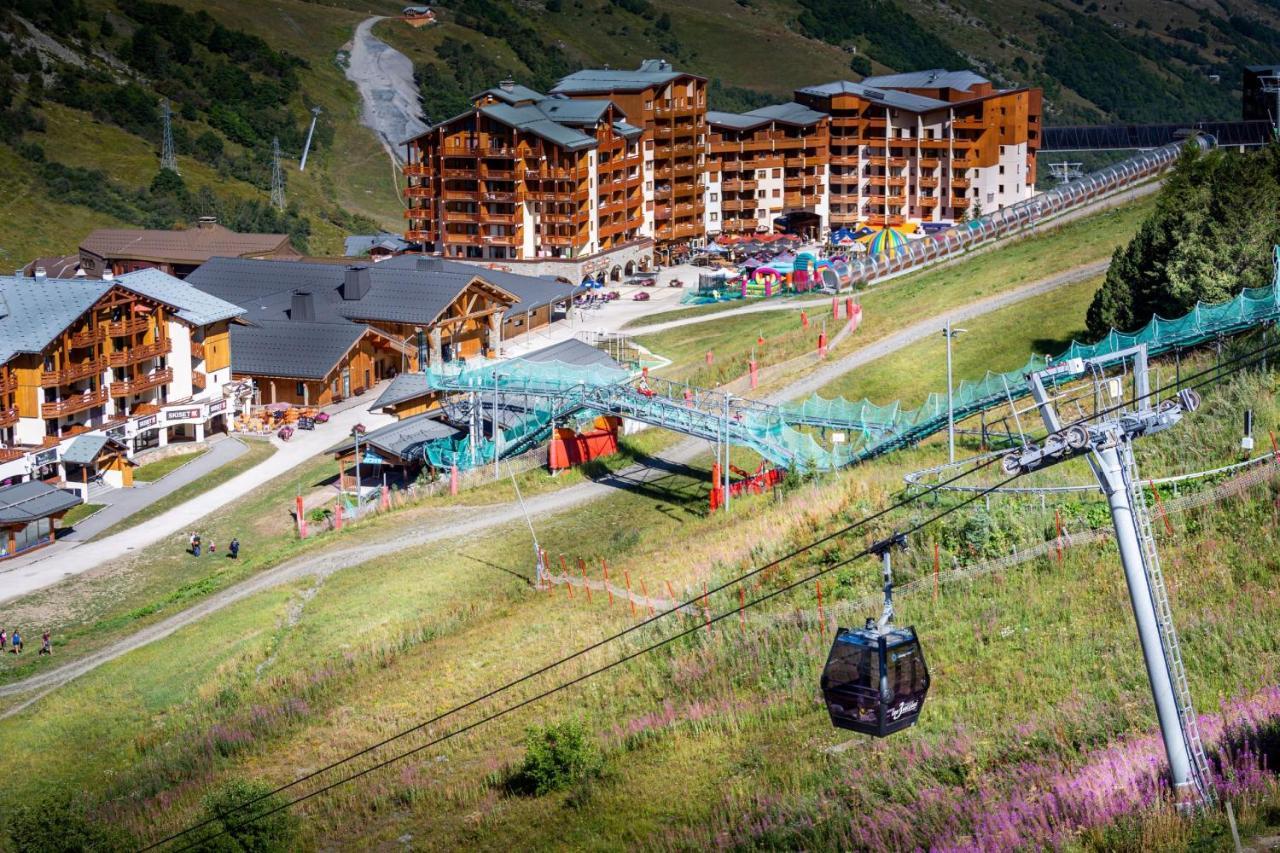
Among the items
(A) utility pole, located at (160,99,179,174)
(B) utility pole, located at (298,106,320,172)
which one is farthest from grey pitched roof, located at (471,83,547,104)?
(B) utility pole, located at (298,106,320,172)

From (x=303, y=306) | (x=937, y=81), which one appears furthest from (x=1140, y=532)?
(x=937, y=81)

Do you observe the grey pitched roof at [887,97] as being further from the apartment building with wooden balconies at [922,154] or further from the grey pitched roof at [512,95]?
the grey pitched roof at [512,95]

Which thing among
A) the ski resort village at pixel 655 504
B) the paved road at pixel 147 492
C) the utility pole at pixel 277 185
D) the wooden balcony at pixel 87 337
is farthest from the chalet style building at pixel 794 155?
the wooden balcony at pixel 87 337

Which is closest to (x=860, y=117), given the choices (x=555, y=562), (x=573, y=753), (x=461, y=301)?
(x=461, y=301)

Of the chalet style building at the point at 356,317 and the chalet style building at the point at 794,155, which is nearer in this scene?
the chalet style building at the point at 356,317

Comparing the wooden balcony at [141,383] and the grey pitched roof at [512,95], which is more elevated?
the grey pitched roof at [512,95]

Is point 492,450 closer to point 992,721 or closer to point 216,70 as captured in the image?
point 992,721

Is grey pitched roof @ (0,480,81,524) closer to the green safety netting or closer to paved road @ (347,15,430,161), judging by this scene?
the green safety netting
